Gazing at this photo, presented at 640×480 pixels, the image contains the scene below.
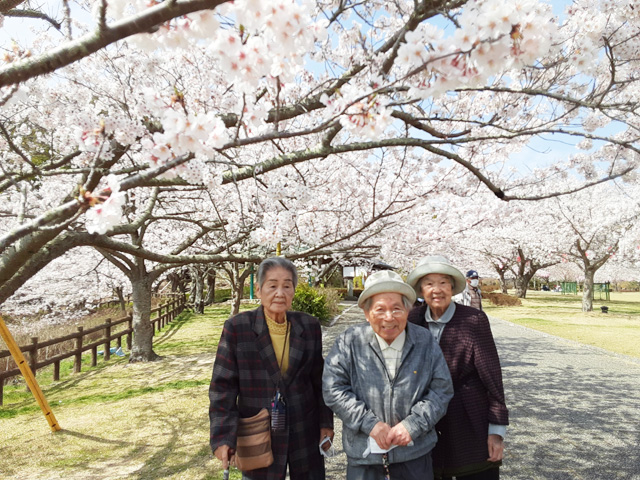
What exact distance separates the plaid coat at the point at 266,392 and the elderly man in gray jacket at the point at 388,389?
26 centimetres

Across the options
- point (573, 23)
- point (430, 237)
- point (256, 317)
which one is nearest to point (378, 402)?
point (256, 317)

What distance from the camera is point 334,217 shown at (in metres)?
9.20

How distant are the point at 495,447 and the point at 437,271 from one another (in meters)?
0.88

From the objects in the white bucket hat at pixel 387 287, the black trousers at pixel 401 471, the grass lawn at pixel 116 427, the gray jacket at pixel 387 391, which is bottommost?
the grass lawn at pixel 116 427

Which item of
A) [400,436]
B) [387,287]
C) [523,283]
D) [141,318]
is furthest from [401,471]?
[523,283]

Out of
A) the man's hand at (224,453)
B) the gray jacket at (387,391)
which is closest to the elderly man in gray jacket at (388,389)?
the gray jacket at (387,391)

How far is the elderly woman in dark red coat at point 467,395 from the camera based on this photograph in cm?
197

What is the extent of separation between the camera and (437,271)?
83.9 inches

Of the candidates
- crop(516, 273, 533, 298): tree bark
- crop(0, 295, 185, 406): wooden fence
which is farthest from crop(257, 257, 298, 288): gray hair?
crop(516, 273, 533, 298): tree bark

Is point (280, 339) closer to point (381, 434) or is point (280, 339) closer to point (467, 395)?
point (381, 434)

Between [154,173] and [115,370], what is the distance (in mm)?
7772

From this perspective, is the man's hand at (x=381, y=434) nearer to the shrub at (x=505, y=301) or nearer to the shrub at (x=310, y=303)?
the shrub at (x=310, y=303)

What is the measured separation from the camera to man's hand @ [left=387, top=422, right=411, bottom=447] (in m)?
1.72

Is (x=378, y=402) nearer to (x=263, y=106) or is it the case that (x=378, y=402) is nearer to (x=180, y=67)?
(x=263, y=106)
